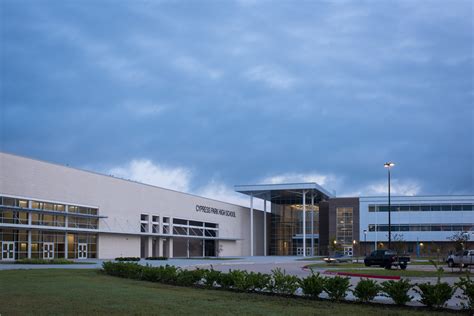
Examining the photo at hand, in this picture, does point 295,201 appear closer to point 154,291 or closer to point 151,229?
point 151,229

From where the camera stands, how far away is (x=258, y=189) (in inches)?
3952

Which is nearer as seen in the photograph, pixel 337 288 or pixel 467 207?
pixel 337 288

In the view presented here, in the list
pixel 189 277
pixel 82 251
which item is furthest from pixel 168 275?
pixel 82 251

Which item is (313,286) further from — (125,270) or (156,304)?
(125,270)

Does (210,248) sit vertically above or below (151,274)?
below

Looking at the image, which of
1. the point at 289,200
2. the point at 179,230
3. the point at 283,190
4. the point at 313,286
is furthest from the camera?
the point at 289,200

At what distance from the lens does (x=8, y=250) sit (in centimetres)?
5322

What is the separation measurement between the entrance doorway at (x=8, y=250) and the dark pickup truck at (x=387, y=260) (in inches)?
1262

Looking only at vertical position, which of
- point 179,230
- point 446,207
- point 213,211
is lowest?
point 179,230

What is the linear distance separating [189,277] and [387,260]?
26910 millimetres

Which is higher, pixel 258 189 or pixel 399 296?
pixel 258 189

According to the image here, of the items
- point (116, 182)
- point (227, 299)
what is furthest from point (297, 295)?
point (116, 182)

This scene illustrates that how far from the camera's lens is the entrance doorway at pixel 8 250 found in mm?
52731

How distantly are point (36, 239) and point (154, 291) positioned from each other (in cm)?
4209
